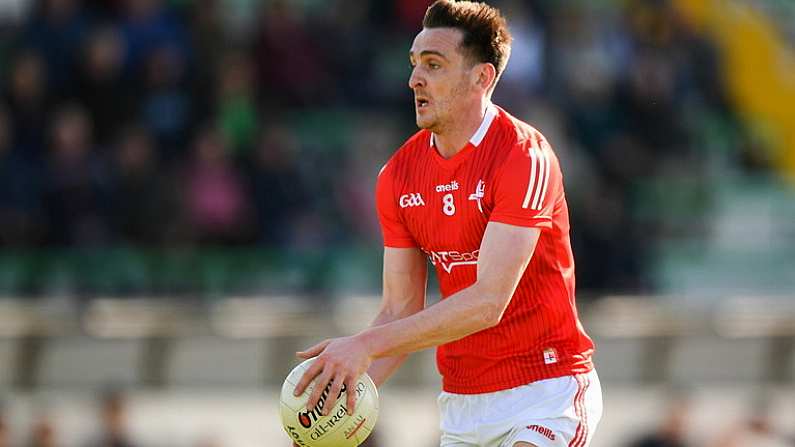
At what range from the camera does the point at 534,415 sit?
5875 millimetres

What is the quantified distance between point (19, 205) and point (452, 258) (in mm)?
7290

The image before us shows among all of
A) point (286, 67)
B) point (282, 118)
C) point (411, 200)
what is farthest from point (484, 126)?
point (286, 67)

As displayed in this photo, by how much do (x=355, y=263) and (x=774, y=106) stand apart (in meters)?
7.02

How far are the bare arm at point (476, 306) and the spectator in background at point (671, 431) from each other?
23.4ft

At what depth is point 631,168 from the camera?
14.8 m

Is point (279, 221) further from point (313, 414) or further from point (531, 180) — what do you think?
point (313, 414)

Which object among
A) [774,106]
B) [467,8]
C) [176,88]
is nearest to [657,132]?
[774,106]

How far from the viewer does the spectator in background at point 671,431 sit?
490 inches

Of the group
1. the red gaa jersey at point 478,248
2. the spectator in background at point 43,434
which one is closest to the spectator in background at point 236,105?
the spectator in background at point 43,434

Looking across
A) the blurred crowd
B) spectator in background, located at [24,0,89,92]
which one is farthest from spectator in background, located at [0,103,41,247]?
spectator in background, located at [24,0,89,92]

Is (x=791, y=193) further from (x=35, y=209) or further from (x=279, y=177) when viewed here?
(x=35, y=209)

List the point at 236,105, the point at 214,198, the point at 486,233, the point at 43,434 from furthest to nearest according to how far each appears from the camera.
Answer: the point at 236,105, the point at 214,198, the point at 43,434, the point at 486,233

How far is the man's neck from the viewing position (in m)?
5.97

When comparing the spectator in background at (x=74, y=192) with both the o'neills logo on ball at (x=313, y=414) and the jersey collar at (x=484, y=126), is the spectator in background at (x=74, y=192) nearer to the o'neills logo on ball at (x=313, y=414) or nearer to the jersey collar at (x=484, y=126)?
the jersey collar at (x=484, y=126)
